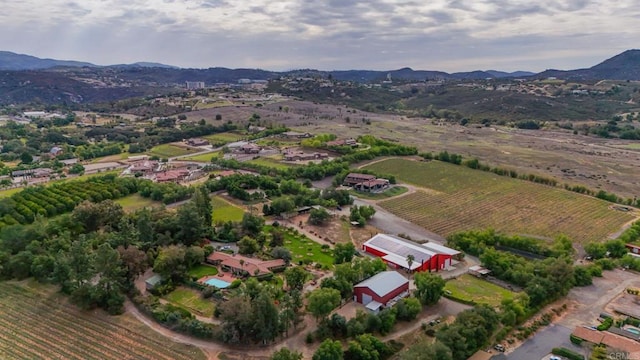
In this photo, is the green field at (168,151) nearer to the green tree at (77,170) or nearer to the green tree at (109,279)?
the green tree at (77,170)

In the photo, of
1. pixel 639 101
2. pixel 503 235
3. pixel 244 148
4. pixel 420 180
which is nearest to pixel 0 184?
pixel 244 148

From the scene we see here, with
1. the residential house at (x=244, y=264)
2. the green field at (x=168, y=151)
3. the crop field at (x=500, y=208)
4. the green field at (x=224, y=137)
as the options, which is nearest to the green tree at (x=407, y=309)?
the residential house at (x=244, y=264)

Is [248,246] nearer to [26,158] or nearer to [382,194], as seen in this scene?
[382,194]

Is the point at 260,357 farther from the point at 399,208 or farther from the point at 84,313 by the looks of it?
the point at 399,208

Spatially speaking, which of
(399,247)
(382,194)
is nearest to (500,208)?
(382,194)

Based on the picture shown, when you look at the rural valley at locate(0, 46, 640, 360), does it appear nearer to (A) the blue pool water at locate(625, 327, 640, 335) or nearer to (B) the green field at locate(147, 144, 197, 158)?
(A) the blue pool water at locate(625, 327, 640, 335)
